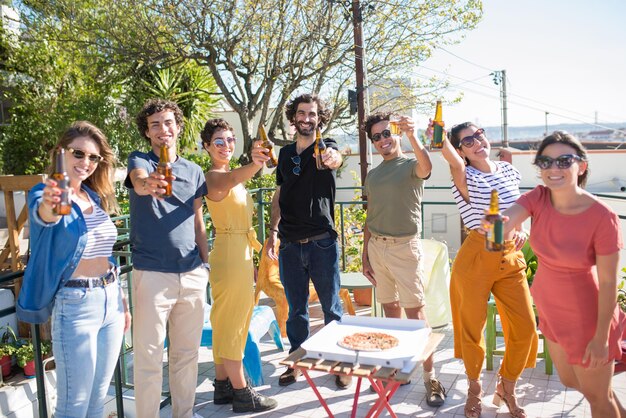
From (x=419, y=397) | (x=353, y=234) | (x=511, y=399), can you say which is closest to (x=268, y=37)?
(x=353, y=234)

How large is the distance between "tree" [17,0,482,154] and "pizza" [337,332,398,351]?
8887mm

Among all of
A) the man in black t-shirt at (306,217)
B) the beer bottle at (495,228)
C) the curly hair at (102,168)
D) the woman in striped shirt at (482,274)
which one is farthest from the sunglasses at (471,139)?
the curly hair at (102,168)

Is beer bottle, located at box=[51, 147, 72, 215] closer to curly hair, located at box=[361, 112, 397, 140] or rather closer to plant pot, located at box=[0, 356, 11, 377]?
curly hair, located at box=[361, 112, 397, 140]

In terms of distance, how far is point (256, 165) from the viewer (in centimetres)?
277

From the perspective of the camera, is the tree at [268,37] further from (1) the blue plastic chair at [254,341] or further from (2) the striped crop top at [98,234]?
(2) the striped crop top at [98,234]

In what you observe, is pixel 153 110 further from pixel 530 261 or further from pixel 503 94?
pixel 503 94

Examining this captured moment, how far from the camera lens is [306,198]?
323cm

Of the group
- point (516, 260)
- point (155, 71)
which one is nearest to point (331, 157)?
point (516, 260)

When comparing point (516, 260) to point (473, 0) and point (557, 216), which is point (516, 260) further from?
point (473, 0)

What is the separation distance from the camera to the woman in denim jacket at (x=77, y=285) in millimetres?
1986

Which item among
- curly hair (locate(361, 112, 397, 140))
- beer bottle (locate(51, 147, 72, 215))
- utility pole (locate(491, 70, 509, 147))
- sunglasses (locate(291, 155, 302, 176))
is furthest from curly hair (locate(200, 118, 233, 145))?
utility pole (locate(491, 70, 509, 147))

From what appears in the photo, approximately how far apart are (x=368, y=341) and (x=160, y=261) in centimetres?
104

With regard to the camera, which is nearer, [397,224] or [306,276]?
[397,224]

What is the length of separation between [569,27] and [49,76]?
75.0 ft
